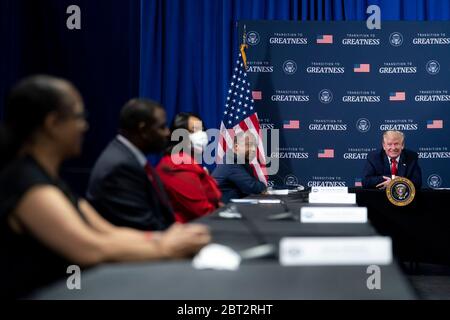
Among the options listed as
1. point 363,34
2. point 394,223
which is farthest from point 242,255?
point 363,34

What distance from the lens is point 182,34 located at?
24.1 ft

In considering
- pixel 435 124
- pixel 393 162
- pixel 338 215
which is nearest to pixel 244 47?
pixel 393 162

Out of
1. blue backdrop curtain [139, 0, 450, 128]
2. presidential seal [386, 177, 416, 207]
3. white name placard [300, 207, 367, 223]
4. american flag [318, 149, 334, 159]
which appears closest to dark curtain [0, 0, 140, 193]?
white name placard [300, 207, 367, 223]

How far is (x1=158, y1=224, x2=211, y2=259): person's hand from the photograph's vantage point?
1.56 m

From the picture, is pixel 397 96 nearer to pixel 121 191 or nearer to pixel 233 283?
pixel 121 191

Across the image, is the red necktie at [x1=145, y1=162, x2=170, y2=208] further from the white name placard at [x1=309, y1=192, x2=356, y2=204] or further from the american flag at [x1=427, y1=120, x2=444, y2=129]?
the american flag at [x1=427, y1=120, x2=444, y2=129]

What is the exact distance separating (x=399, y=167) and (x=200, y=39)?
301 cm

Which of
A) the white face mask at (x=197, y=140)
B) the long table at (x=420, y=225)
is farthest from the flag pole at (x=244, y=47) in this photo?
the white face mask at (x=197, y=140)

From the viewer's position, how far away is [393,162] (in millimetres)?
5688

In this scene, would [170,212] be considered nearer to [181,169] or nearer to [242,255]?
[181,169]

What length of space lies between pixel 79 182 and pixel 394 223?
2.57 m

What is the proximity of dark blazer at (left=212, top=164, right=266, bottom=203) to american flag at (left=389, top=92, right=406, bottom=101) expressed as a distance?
267 centimetres

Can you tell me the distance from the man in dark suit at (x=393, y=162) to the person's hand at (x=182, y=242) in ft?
13.5

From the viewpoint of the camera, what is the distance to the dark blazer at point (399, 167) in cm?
562
